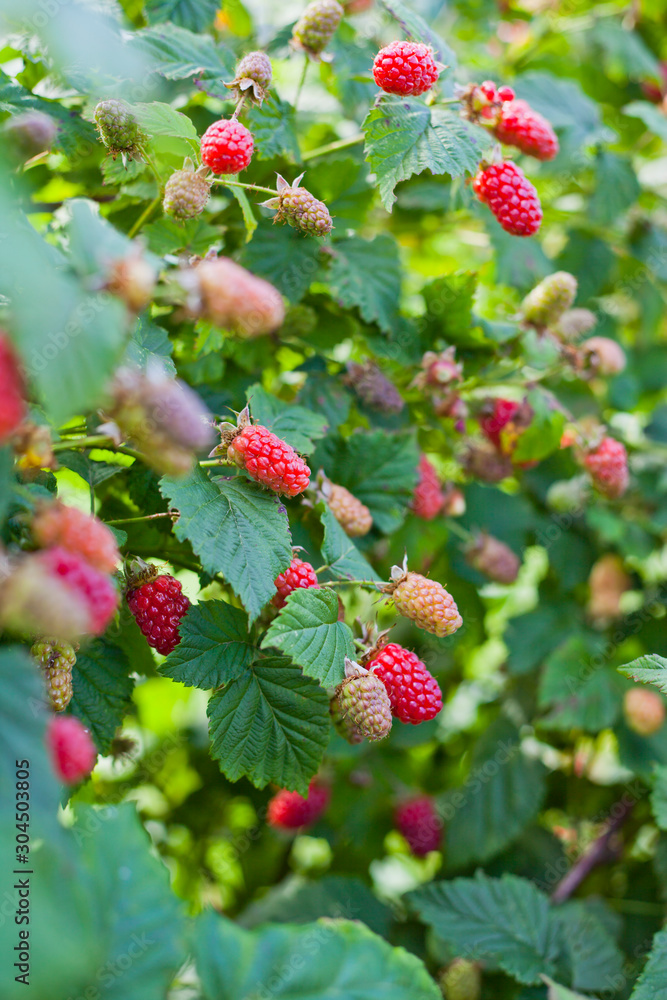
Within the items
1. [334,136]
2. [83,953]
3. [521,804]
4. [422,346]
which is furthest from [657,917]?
[334,136]

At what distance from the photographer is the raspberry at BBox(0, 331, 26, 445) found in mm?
541

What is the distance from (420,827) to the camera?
1643mm

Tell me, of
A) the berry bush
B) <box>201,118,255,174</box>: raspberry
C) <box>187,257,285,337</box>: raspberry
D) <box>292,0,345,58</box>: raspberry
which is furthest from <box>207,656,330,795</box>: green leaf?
<box>292,0,345,58</box>: raspberry

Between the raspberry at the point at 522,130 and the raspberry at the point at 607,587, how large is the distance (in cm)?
93

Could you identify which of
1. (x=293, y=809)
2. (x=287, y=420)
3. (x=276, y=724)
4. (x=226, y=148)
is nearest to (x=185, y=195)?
(x=226, y=148)

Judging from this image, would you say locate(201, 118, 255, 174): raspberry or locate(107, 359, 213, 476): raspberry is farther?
locate(201, 118, 255, 174): raspberry

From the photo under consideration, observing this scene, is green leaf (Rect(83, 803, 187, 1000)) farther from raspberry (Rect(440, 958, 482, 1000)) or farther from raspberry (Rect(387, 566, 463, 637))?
raspberry (Rect(440, 958, 482, 1000))

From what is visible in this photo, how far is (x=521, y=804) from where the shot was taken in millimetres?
1583

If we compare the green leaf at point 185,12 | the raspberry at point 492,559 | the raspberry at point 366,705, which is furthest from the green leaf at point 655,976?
the green leaf at point 185,12

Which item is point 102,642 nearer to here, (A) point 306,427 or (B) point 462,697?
(A) point 306,427

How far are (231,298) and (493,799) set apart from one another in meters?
1.33

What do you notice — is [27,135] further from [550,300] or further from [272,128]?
[550,300]

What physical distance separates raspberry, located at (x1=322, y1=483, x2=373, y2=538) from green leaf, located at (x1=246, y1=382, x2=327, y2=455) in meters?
0.09

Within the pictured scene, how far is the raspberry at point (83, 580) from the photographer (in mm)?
589
